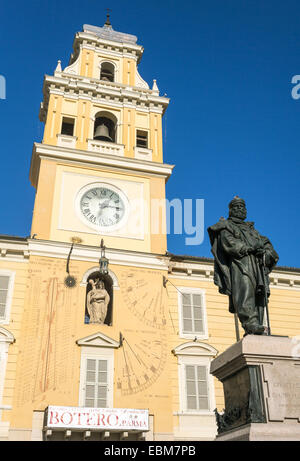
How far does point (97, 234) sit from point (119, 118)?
6.75 metres

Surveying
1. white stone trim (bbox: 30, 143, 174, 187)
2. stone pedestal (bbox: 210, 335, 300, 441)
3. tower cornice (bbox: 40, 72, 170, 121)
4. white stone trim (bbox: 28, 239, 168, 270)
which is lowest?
stone pedestal (bbox: 210, 335, 300, 441)

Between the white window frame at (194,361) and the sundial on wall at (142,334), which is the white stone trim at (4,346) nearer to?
the sundial on wall at (142,334)

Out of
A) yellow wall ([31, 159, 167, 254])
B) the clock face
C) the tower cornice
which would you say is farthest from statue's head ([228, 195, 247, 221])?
the tower cornice

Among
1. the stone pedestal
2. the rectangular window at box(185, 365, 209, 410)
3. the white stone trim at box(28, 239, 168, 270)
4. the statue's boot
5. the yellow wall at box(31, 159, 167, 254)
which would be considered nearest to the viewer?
the stone pedestal

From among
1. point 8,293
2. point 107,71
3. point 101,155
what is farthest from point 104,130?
point 8,293

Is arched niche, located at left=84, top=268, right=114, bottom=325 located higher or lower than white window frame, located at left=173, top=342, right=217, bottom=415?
higher

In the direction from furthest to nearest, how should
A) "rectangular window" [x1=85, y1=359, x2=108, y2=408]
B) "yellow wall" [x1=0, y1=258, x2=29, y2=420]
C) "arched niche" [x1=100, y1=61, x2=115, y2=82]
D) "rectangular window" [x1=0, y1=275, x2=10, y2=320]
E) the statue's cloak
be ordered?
"arched niche" [x1=100, y1=61, x2=115, y2=82]
"rectangular window" [x1=0, y1=275, x2=10, y2=320]
"rectangular window" [x1=85, y1=359, x2=108, y2=408]
"yellow wall" [x1=0, y1=258, x2=29, y2=420]
the statue's cloak

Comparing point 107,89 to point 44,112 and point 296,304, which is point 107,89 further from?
point 296,304

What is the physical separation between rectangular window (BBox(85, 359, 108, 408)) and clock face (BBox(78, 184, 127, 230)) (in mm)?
5649

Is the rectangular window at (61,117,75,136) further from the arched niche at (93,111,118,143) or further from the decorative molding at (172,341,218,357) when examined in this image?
the decorative molding at (172,341,218,357)

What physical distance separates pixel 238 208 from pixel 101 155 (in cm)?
1404

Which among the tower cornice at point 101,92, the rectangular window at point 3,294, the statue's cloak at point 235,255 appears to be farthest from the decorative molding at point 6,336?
the tower cornice at point 101,92

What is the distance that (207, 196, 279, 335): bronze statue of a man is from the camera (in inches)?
252
